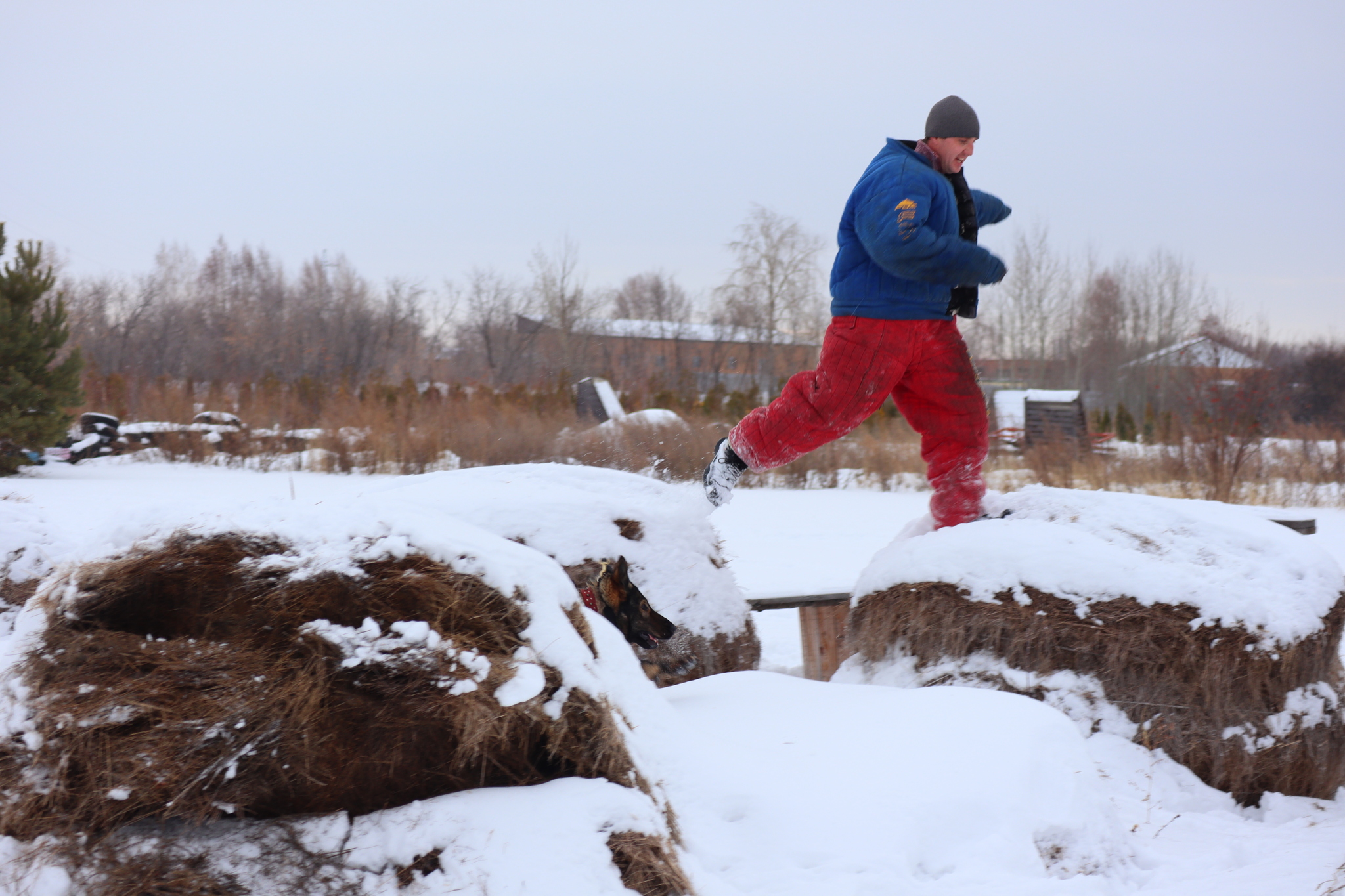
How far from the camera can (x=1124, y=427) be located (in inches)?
716

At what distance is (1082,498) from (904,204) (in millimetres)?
1272

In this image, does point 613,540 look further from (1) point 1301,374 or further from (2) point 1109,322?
(2) point 1109,322

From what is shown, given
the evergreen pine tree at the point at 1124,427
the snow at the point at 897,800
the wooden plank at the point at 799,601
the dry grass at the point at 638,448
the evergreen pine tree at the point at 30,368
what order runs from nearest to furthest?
1. the snow at the point at 897,800
2. the wooden plank at the point at 799,601
3. the dry grass at the point at 638,448
4. the evergreen pine tree at the point at 30,368
5. the evergreen pine tree at the point at 1124,427

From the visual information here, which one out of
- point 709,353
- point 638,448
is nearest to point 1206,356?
point 709,353

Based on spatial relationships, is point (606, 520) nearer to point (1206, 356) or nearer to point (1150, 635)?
point (1150, 635)

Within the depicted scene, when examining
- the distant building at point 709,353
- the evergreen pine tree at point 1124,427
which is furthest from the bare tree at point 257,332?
the evergreen pine tree at point 1124,427

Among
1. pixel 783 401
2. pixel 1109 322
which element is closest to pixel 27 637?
pixel 783 401

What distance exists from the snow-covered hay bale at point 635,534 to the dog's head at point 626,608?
0.30 feet

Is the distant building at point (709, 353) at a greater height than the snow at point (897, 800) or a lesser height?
greater

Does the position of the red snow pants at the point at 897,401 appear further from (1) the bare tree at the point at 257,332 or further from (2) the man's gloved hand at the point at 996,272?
(1) the bare tree at the point at 257,332

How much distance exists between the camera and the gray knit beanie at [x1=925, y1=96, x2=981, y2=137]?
3014 mm

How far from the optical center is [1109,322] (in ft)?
116

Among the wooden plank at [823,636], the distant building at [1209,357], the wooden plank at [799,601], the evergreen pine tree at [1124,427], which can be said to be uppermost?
the distant building at [1209,357]

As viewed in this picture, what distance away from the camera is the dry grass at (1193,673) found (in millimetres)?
2387
